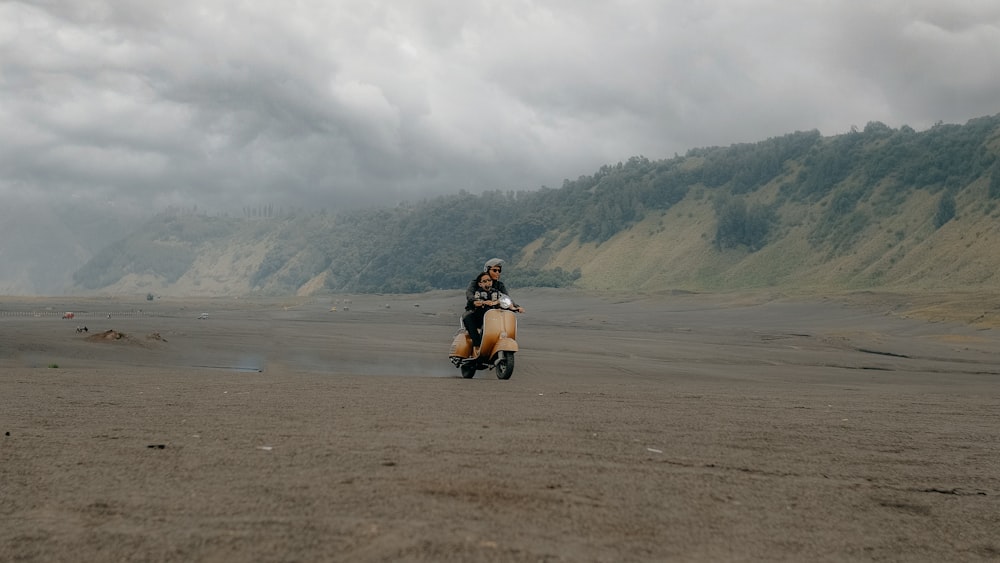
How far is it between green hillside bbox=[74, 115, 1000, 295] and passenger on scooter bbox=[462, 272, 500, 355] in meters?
60.7

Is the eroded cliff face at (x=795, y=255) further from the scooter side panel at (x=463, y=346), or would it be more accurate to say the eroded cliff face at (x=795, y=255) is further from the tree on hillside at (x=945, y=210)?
the scooter side panel at (x=463, y=346)

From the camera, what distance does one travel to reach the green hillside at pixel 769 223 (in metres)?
77.8

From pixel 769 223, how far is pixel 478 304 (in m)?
91.4

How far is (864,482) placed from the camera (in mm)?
6375

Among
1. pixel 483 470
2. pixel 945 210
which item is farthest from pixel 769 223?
pixel 483 470

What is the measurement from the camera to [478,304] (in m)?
15.3

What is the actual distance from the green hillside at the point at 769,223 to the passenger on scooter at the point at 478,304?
199ft

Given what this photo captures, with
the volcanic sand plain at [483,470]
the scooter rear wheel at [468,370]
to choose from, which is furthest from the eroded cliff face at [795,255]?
the volcanic sand plain at [483,470]

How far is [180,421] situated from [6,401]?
10.4 feet

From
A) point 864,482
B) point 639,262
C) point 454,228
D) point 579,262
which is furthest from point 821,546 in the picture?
point 454,228

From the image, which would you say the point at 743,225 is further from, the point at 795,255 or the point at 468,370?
the point at 468,370

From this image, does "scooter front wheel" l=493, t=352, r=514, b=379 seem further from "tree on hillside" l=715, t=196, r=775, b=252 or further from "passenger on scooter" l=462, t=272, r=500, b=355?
"tree on hillside" l=715, t=196, r=775, b=252

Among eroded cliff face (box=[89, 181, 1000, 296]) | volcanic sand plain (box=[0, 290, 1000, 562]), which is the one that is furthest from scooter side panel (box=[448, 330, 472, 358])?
eroded cliff face (box=[89, 181, 1000, 296])

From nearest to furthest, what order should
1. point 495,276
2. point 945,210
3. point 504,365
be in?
point 504,365 → point 495,276 → point 945,210
